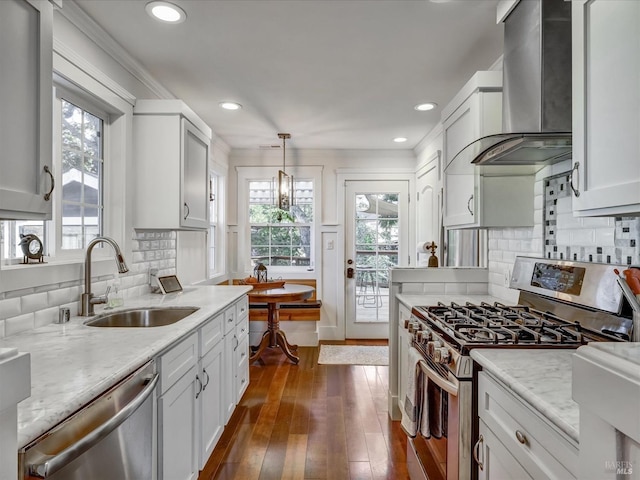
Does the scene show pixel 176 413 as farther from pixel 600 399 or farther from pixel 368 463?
pixel 600 399

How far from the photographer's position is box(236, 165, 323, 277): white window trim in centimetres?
502

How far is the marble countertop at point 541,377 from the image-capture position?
90 cm

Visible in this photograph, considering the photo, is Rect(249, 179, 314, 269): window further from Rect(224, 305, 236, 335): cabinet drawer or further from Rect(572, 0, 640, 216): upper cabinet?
Rect(572, 0, 640, 216): upper cabinet

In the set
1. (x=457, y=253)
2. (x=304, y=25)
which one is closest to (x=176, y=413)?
(x=304, y=25)

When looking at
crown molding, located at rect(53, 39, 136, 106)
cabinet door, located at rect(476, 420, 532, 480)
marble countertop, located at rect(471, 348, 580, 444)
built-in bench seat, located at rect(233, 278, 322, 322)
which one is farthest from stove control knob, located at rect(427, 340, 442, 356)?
built-in bench seat, located at rect(233, 278, 322, 322)

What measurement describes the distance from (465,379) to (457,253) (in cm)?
224

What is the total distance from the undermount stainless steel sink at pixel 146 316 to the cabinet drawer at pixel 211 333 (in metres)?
0.14

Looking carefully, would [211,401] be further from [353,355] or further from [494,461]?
[353,355]

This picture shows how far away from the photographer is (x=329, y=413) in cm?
293

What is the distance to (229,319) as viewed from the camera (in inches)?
102

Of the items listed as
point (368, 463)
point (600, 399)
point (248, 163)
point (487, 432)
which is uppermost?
point (248, 163)

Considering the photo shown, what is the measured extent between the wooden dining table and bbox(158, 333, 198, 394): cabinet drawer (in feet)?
5.81

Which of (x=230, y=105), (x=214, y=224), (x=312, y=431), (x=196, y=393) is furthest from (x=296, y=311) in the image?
(x=196, y=393)

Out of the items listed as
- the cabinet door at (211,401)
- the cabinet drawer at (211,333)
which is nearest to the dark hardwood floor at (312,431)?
the cabinet door at (211,401)
